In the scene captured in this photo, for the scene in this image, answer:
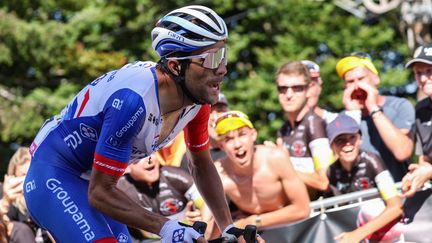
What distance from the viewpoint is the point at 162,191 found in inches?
287

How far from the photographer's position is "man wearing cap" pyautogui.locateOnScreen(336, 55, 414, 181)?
23.5ft

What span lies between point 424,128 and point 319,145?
913 millimetres

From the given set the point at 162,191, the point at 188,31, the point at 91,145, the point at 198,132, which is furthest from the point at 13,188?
the point at 188,31

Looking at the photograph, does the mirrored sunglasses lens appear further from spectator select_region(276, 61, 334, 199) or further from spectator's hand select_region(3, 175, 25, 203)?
spectator's hand select_region(3, 175, 25, 203)

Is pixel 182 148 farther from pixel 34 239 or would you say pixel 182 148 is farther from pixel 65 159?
pixel 65 159

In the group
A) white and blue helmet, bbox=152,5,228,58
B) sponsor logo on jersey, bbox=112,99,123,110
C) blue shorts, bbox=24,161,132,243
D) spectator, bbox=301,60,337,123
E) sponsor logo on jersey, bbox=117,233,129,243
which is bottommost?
sponsor logo on jersey, bbox=117,233,129,243

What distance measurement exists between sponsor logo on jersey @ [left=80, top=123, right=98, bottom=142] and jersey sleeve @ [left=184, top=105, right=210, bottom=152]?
72cm

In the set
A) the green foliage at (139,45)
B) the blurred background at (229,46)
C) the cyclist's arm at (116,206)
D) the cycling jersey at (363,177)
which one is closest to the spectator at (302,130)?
the cycling jersey at (363,177)

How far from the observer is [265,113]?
25438 millimetres

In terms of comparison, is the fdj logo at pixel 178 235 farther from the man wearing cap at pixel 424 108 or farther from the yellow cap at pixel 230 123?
the man wearing cap at pixel 424 108

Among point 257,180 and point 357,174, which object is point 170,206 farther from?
point 357,174

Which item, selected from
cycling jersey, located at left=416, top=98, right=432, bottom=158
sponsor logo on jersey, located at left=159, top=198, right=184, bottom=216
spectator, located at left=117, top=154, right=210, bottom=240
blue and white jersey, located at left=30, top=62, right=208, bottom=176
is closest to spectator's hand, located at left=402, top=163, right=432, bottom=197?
cycling jersey, located at left=416, top=98, right=432, bottom=158

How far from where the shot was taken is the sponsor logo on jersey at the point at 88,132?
15.6 feet

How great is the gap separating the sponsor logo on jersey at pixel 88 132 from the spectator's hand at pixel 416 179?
9.67ft
